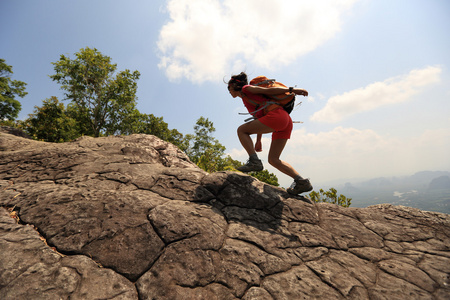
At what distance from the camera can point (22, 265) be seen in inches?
62.1

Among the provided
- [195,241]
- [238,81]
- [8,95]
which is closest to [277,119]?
[238,81]

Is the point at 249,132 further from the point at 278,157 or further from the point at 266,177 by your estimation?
the point at 266,177

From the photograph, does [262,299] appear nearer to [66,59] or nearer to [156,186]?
[156,186]

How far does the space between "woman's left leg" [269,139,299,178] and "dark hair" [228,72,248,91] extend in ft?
3.79

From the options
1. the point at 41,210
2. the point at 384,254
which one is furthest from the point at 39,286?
the point at 384,254

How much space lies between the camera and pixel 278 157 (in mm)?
3410

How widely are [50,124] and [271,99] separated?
1842 cm

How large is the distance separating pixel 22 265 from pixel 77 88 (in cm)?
2120

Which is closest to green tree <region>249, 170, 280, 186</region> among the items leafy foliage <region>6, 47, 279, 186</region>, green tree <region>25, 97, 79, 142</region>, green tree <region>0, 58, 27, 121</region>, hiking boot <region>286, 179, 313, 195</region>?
leafy foliage <region>6, 47, 279, 186</region>

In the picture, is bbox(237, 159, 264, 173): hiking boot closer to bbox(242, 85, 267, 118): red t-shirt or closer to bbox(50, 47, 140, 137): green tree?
bbox(242, 85, 267, 118): red t-shirt

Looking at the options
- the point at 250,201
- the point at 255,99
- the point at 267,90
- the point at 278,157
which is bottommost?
the point at 250,201

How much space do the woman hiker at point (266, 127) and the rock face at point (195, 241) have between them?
326mm

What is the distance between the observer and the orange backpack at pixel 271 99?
318cm

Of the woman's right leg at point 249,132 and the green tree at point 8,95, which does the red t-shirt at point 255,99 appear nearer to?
the woman's right leg at point 249,132
